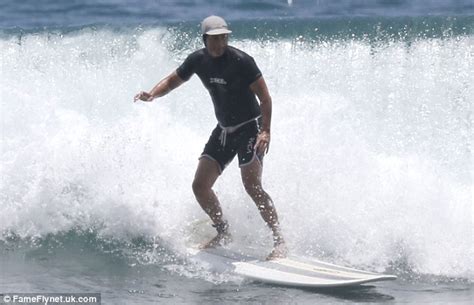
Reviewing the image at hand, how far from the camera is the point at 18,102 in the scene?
40.4 ft

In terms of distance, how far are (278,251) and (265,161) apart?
1695 mm

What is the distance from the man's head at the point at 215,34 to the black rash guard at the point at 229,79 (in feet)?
0.29

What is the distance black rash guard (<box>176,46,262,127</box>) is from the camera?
8289 mm

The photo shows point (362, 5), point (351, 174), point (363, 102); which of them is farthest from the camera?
point (362, 5)

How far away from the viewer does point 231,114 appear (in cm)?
851

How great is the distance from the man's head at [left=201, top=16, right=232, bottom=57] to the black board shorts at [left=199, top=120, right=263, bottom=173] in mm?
628

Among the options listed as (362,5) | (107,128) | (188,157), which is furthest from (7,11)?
(188,157)

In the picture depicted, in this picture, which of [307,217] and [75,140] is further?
[75,140]

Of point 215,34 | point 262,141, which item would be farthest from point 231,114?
point 215,34

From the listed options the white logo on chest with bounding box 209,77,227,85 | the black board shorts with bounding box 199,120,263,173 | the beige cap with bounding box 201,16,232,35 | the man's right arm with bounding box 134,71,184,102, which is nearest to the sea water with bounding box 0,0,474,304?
the black board shorts with bounding box 199,120,263,173

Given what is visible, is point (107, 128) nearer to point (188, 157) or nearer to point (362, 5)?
point (188, 157)

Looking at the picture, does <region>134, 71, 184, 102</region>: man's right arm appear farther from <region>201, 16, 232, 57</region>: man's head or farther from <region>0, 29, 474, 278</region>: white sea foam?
<region>0, 29, 474, 278</region>: white sea foam

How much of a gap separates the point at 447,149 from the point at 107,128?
3.44m

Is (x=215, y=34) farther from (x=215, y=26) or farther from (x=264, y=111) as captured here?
(x=264, y=111)
